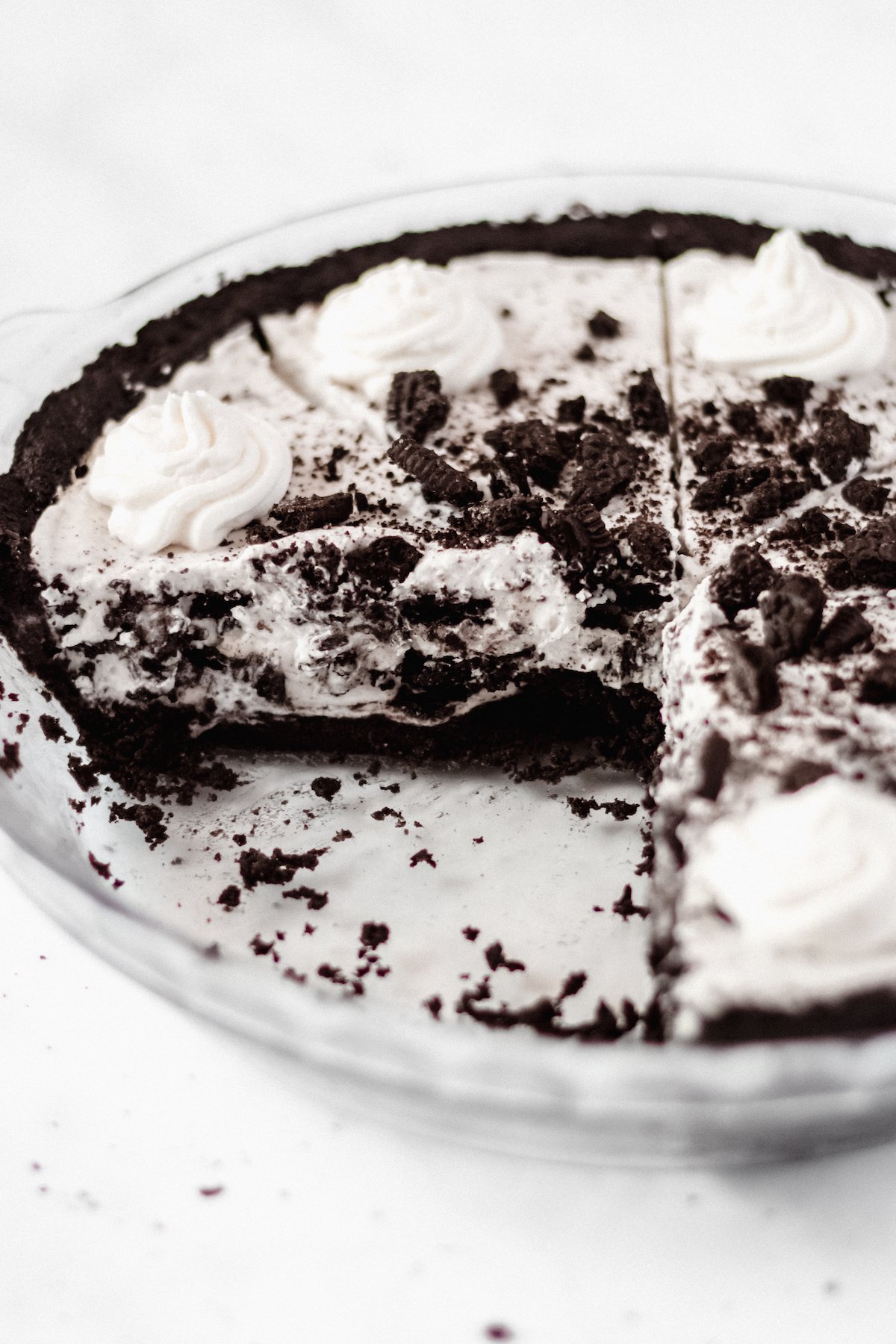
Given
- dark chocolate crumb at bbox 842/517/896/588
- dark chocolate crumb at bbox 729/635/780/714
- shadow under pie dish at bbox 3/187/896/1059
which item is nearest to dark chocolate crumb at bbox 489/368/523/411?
shadow under pie dish at bbox 3/187/896/1059

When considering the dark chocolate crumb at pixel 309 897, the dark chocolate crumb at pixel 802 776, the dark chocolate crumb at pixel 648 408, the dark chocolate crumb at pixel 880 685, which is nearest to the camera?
the dark chocolate crumb at pixel 802 776

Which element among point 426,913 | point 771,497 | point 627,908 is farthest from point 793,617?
point 426,913

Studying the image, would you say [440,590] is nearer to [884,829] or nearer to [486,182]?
[884,829]

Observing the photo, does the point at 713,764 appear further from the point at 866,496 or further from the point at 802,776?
the point at 866,496

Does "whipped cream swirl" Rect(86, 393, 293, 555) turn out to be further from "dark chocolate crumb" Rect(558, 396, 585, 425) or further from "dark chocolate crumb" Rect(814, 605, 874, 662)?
"dark chocolate crumb" Rect(814, 605, 874, 662)

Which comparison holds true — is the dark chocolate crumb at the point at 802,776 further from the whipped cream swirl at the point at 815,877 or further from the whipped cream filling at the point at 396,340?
the whipped cream filling at the point at 396,340

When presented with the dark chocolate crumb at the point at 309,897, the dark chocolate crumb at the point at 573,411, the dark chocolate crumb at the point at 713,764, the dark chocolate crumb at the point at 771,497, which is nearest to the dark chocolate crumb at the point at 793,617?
the dark chocolate crumb at the point at 713,764
